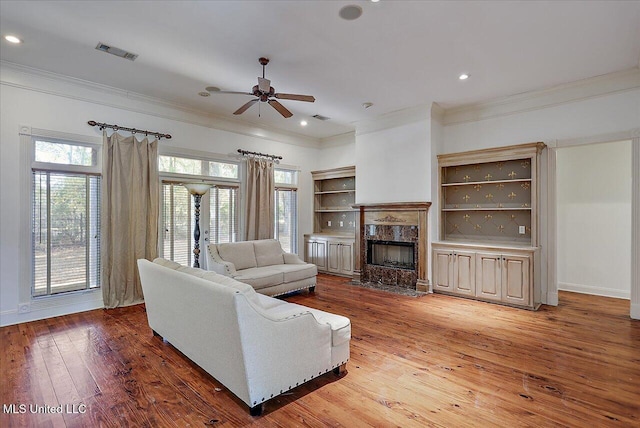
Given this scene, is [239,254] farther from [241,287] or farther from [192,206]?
→ [241,287]

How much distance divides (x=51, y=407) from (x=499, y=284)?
5.36 meters

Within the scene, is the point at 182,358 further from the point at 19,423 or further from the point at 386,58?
the point at 386,58

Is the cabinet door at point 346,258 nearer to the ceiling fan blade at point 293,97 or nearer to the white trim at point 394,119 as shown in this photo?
the white trim at point 394,119

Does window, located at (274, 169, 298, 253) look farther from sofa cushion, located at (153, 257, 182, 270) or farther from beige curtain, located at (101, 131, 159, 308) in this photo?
sofa cushion, located at (153, 257, 182, 270)

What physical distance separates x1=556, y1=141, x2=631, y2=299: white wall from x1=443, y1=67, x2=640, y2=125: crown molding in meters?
1.03

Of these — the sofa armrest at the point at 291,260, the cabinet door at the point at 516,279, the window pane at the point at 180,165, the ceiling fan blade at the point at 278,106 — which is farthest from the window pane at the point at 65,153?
the cabinet door at the point at 516,279

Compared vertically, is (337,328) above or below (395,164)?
below

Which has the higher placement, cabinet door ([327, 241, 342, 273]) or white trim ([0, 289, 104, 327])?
cabinet door ([327, 241, 342, 273])

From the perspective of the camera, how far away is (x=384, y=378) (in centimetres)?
273

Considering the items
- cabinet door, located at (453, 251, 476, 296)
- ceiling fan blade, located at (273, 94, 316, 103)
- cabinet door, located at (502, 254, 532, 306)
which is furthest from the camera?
cabinet door, located at (453, 251, 476, 296)

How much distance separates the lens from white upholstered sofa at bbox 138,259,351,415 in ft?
7.00

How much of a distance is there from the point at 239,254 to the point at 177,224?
1.23m

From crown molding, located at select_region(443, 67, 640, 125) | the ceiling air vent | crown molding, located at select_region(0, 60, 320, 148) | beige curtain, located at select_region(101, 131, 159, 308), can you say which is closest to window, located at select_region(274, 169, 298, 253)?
crown molding, located at select_region(0, 60, 320, 148)

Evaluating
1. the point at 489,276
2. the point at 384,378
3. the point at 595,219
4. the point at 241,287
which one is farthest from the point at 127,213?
the point at 595,219
